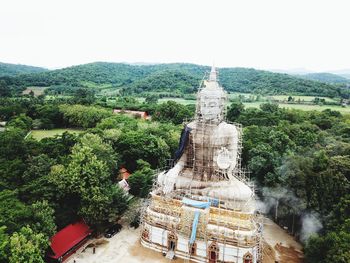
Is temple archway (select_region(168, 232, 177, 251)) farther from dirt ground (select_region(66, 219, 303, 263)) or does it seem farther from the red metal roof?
the red metal roof

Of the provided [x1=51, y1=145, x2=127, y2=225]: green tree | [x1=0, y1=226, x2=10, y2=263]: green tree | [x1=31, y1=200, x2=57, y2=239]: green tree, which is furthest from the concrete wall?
[x1=0, y1=226, x2=10, y2=263]: green tree

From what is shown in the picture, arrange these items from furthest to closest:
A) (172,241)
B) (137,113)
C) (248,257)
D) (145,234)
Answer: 1. (137,113)
2. (145,234)
3. (172,241)
4. (248,257)

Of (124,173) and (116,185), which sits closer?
(116,185)

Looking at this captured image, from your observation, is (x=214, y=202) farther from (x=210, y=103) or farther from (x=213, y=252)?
(x=210, y=103)

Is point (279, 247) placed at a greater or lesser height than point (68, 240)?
lesser

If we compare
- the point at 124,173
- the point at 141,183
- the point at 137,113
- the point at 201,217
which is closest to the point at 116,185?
the point at 141,183

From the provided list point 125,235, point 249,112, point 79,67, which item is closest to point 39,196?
point 125,235

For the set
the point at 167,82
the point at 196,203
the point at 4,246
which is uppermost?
the point at 4,246
